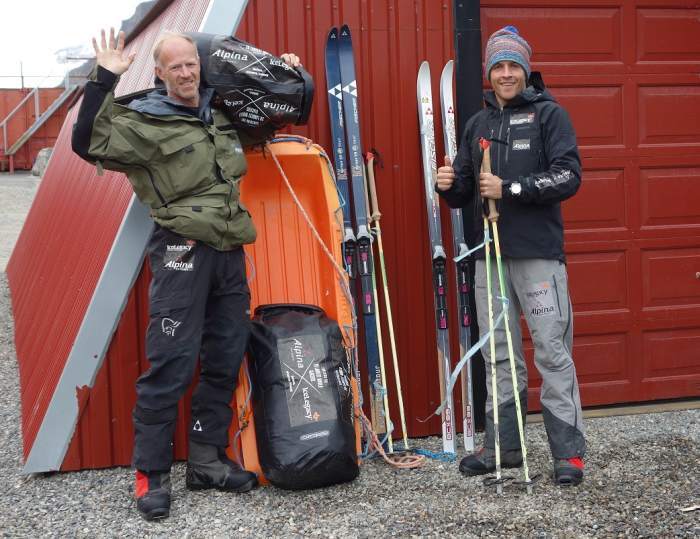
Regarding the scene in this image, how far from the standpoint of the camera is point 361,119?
443 cm

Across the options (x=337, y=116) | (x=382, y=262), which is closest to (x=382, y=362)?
(x=382, y=262)

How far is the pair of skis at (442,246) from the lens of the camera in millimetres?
4359

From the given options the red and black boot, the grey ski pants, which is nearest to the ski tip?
the grey ski pants

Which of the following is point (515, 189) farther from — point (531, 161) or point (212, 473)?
point (212, 473)

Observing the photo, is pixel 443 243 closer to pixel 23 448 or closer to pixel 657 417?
pixel 657 417

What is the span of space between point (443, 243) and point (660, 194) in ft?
4.76

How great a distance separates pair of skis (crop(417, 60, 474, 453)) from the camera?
A: 4.36 m

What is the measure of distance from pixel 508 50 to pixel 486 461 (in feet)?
6.29

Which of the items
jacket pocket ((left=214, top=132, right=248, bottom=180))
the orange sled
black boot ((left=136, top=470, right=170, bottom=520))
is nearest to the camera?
black boot ((left=136, top=470, right=170, bottom=520))

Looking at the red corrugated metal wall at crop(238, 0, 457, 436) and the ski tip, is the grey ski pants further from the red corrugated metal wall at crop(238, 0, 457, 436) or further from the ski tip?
the ski tip

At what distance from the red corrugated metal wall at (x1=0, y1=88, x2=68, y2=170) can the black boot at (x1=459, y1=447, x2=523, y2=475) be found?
25203 millimetres

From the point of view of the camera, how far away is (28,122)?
26.8m

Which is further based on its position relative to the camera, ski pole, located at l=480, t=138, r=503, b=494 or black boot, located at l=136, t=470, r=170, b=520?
ski pole, located at l=480, t=138, r=503, b=494

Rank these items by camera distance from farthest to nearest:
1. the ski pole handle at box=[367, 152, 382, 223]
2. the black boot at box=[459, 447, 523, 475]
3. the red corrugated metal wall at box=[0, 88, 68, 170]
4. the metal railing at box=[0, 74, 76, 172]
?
the red corrugated metal wall at box=[0, 88, 68, 170] → the metal railing at box=[0, 74, 76, 172] → the ski pole handle at box=[367, 152, 382, 223] → the black boot at box=[459, 447, 523, 475]
